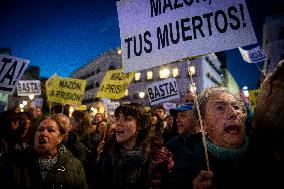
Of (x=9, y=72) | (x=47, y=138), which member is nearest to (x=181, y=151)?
(x=47, y=138)

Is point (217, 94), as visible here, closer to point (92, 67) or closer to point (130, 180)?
point (130, 180)

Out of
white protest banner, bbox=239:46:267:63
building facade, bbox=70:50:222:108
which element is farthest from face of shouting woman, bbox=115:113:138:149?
building facade, bbox=70:50:222:108

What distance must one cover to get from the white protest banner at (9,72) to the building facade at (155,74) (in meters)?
32.8

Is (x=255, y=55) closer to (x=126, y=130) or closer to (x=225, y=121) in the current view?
(x=126, y=130)

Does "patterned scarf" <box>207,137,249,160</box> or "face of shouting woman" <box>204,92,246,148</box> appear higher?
"face of shouting woman" <box>204,92,246,148</box>

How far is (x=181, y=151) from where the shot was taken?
3221 millimetres

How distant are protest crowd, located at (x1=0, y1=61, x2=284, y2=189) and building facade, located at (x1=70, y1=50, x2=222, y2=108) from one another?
113 feet

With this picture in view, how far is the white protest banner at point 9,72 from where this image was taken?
6.21m

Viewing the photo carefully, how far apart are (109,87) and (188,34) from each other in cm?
651

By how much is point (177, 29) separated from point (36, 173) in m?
2.54

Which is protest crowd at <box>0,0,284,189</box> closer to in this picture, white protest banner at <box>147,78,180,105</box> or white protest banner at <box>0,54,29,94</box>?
white protest banner at <box>0,54,29,94</box>

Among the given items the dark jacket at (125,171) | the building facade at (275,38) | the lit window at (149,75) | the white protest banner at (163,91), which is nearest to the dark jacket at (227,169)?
the dark jacket at (125,171)

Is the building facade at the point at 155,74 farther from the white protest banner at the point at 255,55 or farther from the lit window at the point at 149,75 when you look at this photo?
the white protest banner at the point at 255,55

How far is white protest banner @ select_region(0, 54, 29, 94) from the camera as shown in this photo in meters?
6.21
